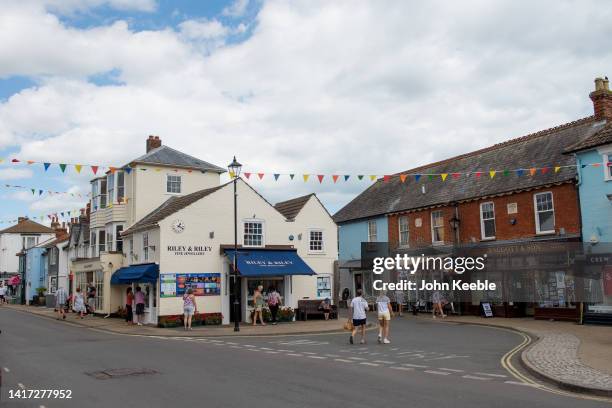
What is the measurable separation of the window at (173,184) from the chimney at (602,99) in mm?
22593

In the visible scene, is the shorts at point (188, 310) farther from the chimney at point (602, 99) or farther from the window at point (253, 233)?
the chimney at point (602, 99)

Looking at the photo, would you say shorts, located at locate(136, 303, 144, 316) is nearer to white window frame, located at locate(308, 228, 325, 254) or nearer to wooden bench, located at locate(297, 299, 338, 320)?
wooden bench, located at locate(297, 299, 338, 320)

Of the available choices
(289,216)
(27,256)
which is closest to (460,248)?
(289,216)

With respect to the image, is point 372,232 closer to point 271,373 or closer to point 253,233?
point 253,233

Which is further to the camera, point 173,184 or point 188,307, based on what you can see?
point 173,184

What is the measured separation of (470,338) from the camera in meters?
19.0

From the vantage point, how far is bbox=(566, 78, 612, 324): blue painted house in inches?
901

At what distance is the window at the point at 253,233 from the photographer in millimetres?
27438

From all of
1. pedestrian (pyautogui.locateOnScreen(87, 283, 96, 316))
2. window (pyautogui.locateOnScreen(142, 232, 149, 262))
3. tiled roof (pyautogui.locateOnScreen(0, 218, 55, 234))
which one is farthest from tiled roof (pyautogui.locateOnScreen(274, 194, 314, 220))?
tiled roof (pyautogui.locateOnScreen(0, 218, 55, 234))

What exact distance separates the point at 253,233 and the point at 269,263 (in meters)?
2.00

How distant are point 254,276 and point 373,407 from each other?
18528mm

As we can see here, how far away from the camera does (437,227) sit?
108ft

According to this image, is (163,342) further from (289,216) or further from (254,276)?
(289,216)

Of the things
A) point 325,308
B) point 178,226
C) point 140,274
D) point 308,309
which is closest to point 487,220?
point 325,308
